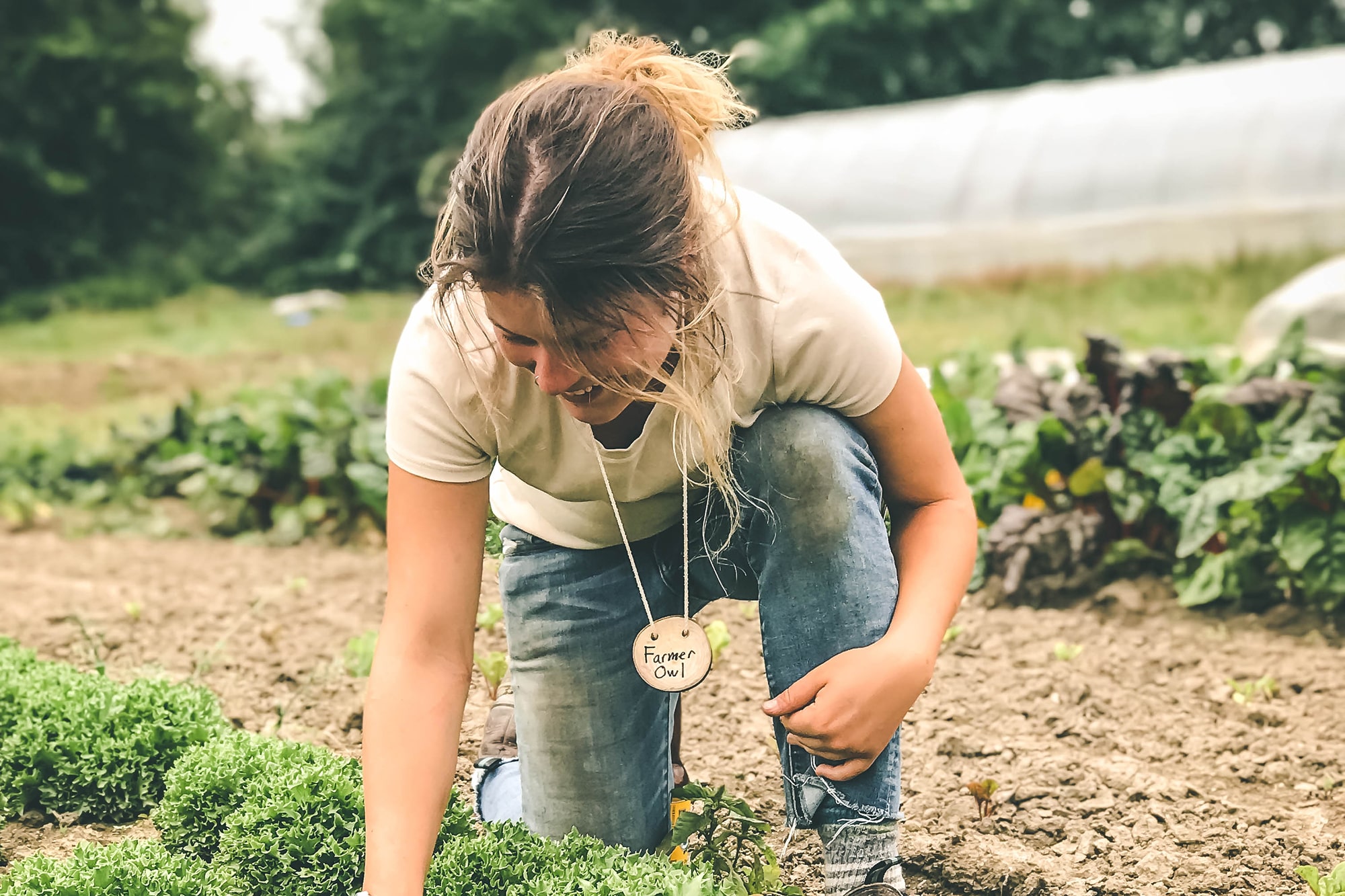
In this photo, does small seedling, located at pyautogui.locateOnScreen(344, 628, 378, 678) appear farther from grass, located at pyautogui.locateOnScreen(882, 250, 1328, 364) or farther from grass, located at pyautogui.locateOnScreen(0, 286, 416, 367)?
grass, located at pyautogui.locateOnScreen(0, 286, 416, 367)

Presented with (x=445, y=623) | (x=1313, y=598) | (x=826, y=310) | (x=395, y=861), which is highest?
(x=826, y=310)

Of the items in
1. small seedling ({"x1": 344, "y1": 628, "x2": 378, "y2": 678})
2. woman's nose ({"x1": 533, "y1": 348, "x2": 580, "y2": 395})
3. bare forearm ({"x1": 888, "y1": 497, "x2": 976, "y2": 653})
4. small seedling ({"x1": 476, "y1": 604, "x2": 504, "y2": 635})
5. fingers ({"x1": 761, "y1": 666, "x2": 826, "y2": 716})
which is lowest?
small seedling ({"x1": 344, "y1": 628, "x2": 378, "y2": 678})

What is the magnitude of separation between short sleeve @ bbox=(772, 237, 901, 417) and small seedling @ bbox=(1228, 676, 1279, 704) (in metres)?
1.40

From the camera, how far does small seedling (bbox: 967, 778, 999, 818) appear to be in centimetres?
214

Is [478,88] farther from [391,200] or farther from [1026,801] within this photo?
[1026,801]

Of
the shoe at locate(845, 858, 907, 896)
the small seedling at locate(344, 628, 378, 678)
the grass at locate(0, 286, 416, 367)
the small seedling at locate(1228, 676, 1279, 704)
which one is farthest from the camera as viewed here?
the grass at locate(0, 286, 416, 367)

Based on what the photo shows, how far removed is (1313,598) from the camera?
2998 millimetres

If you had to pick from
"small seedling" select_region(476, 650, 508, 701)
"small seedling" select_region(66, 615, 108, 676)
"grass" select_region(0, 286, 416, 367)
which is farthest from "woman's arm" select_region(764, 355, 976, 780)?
"grass" select_region(0, 286, 416, 367)

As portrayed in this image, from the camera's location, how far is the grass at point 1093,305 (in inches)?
275

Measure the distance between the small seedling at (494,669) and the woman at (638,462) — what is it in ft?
1.85

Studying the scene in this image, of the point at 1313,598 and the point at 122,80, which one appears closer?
the point at 1313,598

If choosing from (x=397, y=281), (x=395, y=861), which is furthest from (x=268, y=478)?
(x=397, y=281)

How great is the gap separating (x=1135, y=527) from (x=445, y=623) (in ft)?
7.33

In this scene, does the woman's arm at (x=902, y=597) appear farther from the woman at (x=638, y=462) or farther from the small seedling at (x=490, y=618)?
the small seedling at (x=490, y=618)
